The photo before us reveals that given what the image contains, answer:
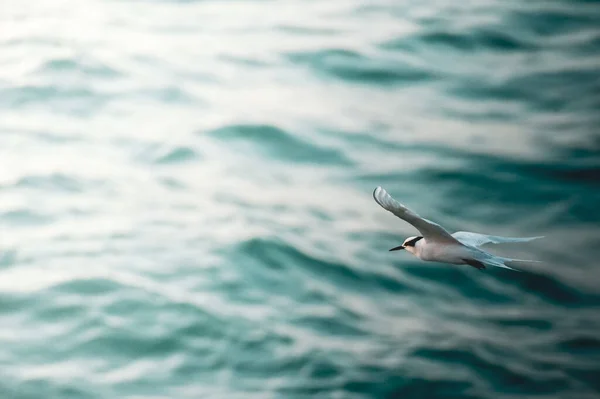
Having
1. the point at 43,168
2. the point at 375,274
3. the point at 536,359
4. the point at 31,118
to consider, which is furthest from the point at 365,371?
the point at 31,118

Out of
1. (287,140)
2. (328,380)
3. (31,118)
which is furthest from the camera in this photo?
(31,118)

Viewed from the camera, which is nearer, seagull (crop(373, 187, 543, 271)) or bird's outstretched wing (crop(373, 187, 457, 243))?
bird's outstretched wing (crop(373, 187, 457, 243))

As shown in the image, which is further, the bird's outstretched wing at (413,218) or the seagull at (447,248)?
the seagull at (447,248)

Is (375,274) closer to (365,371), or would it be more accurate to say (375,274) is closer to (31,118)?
(365,371)

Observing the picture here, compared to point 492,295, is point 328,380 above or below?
below

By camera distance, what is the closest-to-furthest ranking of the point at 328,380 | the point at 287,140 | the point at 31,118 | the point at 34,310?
the point at 328,380, the point at 34,310, the point at 287,140, the point at 31,118

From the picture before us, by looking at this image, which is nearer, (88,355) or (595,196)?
(88,355)

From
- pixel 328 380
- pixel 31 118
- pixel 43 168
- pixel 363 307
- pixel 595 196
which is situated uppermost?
pixel 31 118

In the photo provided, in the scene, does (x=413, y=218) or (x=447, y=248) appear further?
(x=447, y=248)
